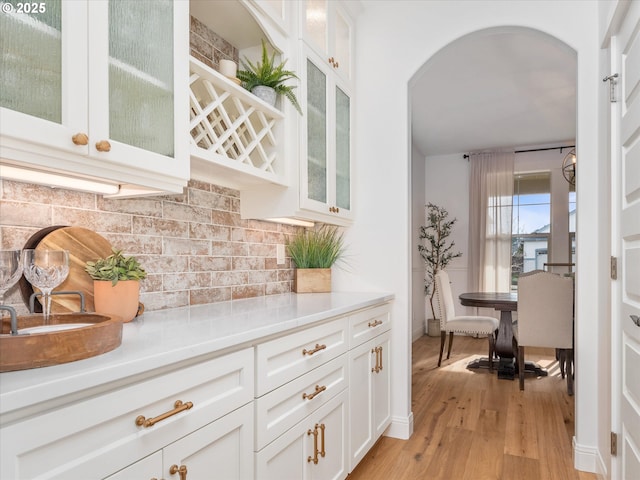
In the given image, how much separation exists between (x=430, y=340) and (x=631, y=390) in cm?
468

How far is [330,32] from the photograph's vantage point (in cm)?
255

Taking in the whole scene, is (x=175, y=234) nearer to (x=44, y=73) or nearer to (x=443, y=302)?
(x=44, y=73)

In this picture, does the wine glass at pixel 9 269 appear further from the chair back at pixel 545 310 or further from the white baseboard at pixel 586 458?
the chair back at pixel 545 310

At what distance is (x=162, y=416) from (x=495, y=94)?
453 centimetres

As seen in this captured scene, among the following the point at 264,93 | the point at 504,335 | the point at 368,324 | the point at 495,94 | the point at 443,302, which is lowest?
the point at 504,335

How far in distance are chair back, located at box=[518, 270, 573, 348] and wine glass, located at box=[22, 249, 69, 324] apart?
141 inches

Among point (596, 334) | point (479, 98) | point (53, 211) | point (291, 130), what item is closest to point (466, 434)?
point (596, 334)

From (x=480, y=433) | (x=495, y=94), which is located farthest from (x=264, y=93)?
(x=495, y=94)

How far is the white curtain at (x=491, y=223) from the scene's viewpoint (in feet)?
21.0

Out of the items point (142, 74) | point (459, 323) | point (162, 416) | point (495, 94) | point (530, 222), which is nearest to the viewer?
point (162, 416)

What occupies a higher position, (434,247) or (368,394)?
(434,247)

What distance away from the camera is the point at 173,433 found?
104 centimetres

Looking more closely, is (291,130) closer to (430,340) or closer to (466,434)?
(466,434)

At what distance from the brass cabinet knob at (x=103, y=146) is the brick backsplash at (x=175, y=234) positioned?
0.34 metres
